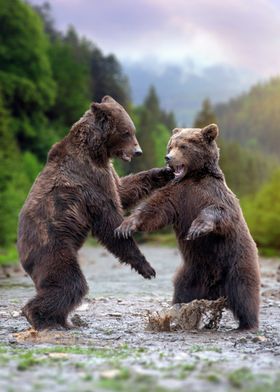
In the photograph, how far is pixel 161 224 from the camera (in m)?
8.91

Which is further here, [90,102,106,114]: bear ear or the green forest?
the green forest

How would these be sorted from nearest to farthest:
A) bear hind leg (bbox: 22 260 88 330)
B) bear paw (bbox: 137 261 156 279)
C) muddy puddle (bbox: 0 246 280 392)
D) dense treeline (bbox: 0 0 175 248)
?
muddy puddle (bbox: 0 246 280 392)
bear hind leg (bbox: 22 260 88 330)
bear paw (bbox: 137 261 156 279)
dense treeline (bbox: 0 0 175 248)

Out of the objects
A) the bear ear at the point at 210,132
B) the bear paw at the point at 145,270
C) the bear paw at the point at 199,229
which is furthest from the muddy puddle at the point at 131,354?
the bear ear at the point at 210,132

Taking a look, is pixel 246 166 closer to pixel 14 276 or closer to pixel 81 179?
pixel 14 276

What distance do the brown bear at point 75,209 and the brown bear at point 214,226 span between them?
0.41 meters

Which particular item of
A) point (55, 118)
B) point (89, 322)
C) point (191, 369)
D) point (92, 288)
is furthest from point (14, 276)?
point (55, 118)

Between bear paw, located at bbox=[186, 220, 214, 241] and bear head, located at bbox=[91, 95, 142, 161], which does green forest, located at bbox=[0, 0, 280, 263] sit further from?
bear paw, located at bbox=[186, 220, 214, 241]

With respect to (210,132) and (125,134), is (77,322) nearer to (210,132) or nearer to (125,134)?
(125,134)

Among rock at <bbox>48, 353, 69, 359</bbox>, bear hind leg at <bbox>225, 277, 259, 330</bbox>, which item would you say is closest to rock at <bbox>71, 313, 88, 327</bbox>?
bear hind leg at <bbox>225, 277, 259, 330</bbox>

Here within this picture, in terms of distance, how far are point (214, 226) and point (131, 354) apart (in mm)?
2265

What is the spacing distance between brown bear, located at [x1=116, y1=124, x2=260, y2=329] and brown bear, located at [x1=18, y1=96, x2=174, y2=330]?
0.41 m

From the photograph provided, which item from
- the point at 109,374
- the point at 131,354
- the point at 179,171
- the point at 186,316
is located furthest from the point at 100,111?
the point at 109,374

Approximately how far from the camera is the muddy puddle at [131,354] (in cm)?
539

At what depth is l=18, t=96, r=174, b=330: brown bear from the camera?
8.72 m
